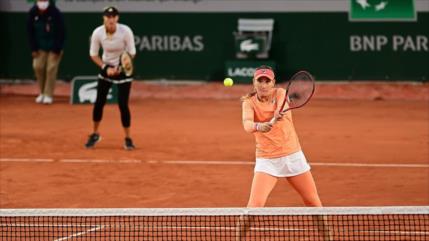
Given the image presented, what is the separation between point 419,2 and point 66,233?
1390 cm

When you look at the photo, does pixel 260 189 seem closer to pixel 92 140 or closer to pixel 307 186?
pixel 307 186

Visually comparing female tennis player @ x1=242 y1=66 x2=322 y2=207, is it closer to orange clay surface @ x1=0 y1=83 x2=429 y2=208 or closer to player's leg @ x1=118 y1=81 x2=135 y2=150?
orange clay surface @ x1=0 y1=83 x2=429 y2=208

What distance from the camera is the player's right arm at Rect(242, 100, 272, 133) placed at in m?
9.93

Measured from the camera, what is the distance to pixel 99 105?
16.8m

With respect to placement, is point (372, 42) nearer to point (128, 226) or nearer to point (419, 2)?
point (419, 2)

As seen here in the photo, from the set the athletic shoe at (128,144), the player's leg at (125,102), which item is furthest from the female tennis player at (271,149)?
the athletic shoe at (128,144)

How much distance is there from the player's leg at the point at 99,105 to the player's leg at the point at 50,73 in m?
5.76

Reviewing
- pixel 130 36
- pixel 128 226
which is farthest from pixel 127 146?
pixel 128 226

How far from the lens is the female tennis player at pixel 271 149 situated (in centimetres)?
1026

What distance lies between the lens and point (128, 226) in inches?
465

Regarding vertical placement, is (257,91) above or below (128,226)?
above

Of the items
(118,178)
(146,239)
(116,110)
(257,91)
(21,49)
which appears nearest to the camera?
(257,91)

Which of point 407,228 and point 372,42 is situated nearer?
point 407,228

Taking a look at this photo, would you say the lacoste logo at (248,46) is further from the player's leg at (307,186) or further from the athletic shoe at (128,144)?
the player's leg at (307,186)
